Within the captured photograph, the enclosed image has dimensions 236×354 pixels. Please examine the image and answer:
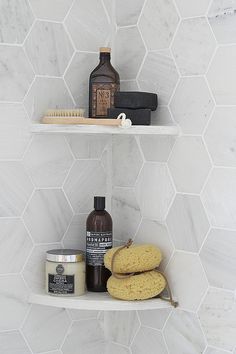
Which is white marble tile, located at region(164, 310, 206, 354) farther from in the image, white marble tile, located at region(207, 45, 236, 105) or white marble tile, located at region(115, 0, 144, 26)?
white marble tile, located at region(115, 0, 144, 26)

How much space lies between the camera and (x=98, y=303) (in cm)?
178

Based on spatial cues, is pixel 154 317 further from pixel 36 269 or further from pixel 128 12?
pixel 128 12

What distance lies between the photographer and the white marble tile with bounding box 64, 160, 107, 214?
6.43 feet

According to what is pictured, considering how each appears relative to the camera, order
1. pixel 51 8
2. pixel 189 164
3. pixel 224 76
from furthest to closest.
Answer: pixel 51 8
pixel 189 164
pixel 224 76

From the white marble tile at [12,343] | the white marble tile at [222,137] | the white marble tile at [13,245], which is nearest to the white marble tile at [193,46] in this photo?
the white marble tile at [222,137]

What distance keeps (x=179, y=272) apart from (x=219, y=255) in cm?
15

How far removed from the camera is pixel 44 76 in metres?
1.88

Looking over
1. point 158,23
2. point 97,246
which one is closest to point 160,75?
point 158,23

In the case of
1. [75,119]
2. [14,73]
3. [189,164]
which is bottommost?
[189,164]

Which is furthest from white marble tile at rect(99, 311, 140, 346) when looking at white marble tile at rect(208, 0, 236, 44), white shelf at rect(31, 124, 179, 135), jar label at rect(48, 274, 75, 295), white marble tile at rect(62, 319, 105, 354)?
white marble tile at rect(208, 0, 236, 44)

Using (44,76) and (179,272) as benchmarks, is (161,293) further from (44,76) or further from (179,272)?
(44,76)

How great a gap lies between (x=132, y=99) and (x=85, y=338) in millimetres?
700

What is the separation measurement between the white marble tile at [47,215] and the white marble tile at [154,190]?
21 centimetres

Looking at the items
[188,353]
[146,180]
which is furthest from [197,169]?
[188,353]
